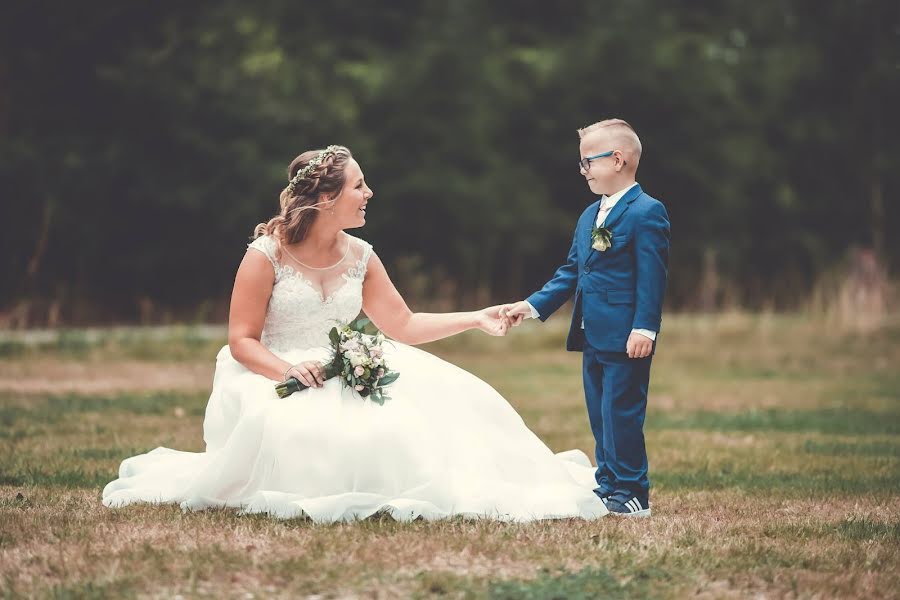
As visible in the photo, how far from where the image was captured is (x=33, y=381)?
11836 mm

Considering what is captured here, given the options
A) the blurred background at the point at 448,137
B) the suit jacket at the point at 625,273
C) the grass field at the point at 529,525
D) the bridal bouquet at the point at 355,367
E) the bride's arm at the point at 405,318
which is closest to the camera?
the grass field at the point at 529,525

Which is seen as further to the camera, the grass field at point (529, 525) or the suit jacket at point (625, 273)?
the suit jacket at point (625, 273)

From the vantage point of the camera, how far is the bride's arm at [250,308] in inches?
221

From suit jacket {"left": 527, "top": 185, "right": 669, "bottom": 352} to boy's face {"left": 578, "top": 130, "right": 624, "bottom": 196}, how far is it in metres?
0.12

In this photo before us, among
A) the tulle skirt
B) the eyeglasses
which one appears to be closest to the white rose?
the eyeglasses

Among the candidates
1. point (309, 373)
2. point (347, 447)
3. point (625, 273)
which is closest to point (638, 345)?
point (625, 273)

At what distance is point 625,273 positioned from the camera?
218 inches

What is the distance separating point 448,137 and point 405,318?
2119 cm

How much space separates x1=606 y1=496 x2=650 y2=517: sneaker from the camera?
5500 mm

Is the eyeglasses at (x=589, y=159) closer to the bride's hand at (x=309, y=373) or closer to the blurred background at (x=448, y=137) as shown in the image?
the bride's hand at (x=309, y=373)

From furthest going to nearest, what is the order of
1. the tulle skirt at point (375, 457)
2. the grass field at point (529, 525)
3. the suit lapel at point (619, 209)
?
the suit lapel at point (619, 209) → the tulle skirt at point (375, 457) → the grass field at point (529, 525)

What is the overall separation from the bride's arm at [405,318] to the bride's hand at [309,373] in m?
0.80

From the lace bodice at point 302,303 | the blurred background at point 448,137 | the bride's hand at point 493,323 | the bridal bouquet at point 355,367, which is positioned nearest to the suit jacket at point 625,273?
the bride's hand at point 493,323

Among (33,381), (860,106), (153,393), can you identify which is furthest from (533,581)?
(860,106)
